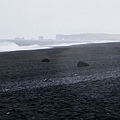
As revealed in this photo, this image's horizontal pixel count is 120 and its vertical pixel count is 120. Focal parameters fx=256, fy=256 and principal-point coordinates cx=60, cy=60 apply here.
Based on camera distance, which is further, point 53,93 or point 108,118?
point 53,93

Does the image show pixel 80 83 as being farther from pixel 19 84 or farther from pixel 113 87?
pixel 19 84

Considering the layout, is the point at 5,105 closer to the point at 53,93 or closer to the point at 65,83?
the point at 53,93

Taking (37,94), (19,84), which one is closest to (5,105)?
(37,94)

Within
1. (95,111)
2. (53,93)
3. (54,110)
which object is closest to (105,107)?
(95,111)

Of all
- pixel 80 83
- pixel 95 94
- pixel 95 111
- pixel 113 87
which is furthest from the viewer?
pixel 80 83

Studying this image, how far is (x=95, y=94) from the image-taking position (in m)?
9.49

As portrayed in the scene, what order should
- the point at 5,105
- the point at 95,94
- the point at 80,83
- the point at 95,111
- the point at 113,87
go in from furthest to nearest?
the point at 80,83 → the point at 113,87 → the point at 95,94 → the point at 5,105 → the point at 95,111

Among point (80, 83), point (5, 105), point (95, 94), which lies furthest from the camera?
point (80, 83)

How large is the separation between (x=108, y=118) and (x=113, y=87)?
409 centimetres

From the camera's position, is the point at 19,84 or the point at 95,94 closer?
the point at 95,94

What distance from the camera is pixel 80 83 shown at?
39.1 ft

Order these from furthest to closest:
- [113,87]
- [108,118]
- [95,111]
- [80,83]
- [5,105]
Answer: [80,83], [113,87], [5,105], [95,111], [108,118]

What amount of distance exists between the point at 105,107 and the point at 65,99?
5.54 feet

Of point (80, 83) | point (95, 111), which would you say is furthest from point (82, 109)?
point (80, 83)
